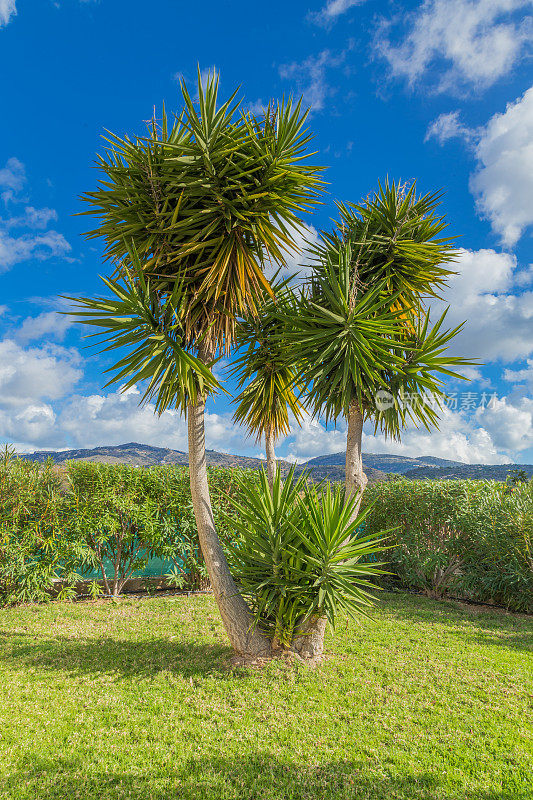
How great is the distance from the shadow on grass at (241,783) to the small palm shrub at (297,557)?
1137 millimetres

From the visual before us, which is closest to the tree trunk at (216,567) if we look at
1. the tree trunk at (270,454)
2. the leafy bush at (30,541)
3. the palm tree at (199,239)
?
the palm tree at (199,239)

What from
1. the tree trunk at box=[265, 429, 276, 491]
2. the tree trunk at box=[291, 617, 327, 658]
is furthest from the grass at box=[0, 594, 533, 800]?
the tree trunk at box=[265, 429, 276, 491]

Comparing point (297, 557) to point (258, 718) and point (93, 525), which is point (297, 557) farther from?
point (93, 525)

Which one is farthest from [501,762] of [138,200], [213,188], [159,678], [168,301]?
[138,200]

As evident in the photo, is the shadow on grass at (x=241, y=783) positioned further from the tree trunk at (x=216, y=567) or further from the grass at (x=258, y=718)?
the tree trunk at (x=216, y=567)

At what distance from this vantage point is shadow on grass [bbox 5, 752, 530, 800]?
2.42 metres

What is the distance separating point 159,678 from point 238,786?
158 cm

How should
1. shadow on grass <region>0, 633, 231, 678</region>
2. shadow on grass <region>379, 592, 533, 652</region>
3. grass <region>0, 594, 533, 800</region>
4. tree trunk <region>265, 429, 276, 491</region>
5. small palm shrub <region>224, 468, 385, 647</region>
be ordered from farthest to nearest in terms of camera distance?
tree trunk <region>265, 429, 276, 491</region> < shadow on grass <region>379, 592, 533, 652</region> < shadow on grass <region>0, 633, 231, 678</region> < small palm shrub <region>224, 468, 385, 647</region> < grass <region>0, 594, 533, 800</region>

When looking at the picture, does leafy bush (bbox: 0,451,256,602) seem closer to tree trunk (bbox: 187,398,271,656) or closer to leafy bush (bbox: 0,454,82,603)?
leafy bush (bbox: 0,454,82,603)

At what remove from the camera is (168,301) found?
13.3 feet

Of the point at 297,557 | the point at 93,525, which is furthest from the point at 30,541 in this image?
the point at 297,557

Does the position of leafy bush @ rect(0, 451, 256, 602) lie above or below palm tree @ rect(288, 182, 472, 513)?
below

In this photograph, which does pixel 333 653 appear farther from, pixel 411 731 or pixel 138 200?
pixel 138 200

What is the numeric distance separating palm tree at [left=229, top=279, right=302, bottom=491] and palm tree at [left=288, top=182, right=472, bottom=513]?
0.90 meters
